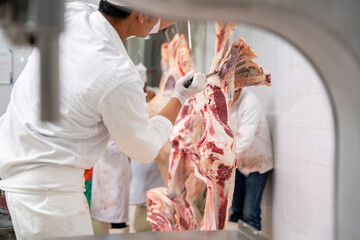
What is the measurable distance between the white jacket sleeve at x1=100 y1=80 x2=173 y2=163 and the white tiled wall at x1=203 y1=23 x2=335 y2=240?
0.54 meters

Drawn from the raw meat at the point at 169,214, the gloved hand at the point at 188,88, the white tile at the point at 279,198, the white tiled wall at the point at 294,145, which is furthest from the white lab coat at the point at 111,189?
the gloved hand at the point at 188,88

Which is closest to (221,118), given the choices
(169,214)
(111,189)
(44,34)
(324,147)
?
(324,147)

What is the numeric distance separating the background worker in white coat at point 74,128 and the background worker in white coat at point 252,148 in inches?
51.0

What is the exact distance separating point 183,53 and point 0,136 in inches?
55.1

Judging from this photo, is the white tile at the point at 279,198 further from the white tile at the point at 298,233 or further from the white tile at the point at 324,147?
the white tile at the point at 324,147

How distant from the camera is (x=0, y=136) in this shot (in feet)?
4.62

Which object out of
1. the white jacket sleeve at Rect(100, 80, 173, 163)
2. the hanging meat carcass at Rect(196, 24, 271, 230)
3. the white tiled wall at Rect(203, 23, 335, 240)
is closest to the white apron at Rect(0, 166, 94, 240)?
the white jacket sleeve at Rect(100, 80, 173, 163)

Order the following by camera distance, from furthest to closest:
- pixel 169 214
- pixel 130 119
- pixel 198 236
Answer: pixel 169 214 → pixel 130 119 → pixel 198 236

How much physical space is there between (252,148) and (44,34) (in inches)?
90.2

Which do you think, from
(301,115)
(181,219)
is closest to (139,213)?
(181,219)

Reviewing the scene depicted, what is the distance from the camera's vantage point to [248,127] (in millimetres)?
2631

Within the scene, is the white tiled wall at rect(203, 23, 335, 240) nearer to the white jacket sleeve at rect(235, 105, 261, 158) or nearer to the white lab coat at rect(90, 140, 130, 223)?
the white jacket sleeve at rect(235, 105, 261, 158)

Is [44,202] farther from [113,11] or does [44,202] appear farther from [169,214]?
[169,214]

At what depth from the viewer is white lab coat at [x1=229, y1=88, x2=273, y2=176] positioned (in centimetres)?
254
